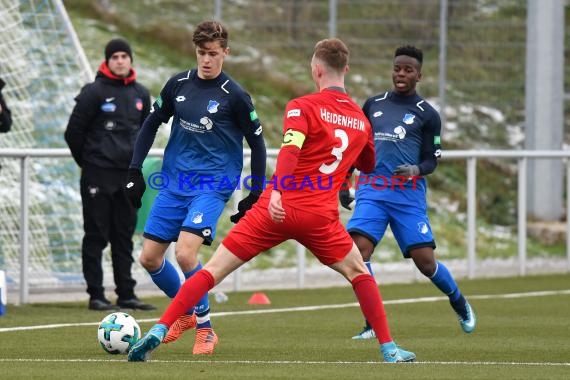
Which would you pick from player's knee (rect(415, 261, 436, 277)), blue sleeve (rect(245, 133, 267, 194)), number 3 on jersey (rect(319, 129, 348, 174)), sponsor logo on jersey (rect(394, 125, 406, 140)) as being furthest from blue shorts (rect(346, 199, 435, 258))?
number 3 on jersey (rect(319, 129, 348, 174))

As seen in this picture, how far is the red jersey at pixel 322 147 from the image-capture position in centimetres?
879

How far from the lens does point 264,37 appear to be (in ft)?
74.5

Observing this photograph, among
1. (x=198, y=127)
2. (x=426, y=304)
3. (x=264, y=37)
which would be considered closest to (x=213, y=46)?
(x=198, y=127)

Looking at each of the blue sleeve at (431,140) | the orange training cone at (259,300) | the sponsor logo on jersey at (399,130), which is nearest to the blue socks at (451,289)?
the blue sleeve at (431,140)

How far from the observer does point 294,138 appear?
28.4ft

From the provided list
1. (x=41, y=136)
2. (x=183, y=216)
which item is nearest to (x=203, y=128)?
(x=183, y=216)

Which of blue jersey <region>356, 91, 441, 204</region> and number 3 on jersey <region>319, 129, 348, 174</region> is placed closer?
number 3 on jersey <region>319, 129, 348, 174</region>

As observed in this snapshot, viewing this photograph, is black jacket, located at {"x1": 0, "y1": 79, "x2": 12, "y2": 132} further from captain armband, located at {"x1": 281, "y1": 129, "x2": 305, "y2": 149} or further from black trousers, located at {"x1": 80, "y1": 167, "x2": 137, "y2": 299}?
captain armband, located at {"x1": 281, "y1": 129, "x2": 305, "y2": 149}

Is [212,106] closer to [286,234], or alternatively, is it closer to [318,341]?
[286,234]

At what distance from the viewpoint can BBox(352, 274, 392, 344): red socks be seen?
8.94m

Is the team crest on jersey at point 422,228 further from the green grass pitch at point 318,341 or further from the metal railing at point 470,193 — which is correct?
the metal railing at point 470,193

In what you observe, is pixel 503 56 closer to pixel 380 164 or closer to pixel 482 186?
pixel 482 186

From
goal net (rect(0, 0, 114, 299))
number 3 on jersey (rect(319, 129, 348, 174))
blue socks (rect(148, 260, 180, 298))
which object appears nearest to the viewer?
number 3 on jersey (rect(319, 129, 348, 174))

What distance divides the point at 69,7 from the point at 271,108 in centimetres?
405
